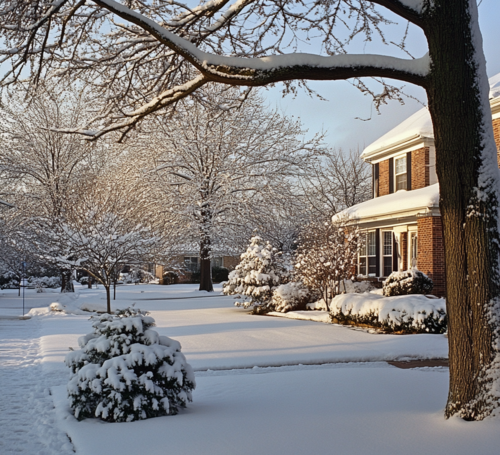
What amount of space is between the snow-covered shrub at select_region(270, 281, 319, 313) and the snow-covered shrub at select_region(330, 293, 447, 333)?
123 inches

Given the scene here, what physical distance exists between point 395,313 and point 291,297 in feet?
19.0

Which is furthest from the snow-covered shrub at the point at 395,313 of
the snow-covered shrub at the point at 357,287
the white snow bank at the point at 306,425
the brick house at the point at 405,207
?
the white snow bank at the point at 306,425

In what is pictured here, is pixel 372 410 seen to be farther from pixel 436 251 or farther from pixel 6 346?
pixel 436 251

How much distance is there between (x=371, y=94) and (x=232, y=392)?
15.1ft

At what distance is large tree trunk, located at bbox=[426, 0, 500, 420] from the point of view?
17.1 feet

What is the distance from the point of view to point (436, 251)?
1878 cm

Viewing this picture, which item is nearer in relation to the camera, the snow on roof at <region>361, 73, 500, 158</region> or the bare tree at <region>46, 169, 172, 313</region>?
the bare tree at <region>46, 169, 172, 313</region>

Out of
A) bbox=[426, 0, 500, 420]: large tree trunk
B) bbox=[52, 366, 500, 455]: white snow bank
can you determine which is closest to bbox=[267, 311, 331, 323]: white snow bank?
bbox=[52, 366, 500, 455]: white snow bank

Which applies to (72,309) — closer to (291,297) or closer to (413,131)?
(291,297)

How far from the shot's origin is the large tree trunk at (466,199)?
205 inches

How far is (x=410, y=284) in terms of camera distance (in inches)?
681

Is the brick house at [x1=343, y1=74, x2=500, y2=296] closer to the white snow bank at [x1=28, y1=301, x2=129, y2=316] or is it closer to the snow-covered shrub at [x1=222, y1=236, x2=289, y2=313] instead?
the snow-covered shrub at [x1=222, y1=236, x2=289, y2=313]

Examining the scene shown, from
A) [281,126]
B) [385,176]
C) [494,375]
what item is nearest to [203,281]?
[281,126]

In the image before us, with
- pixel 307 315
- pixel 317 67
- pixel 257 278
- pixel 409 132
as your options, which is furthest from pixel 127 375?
pixel 409 132
